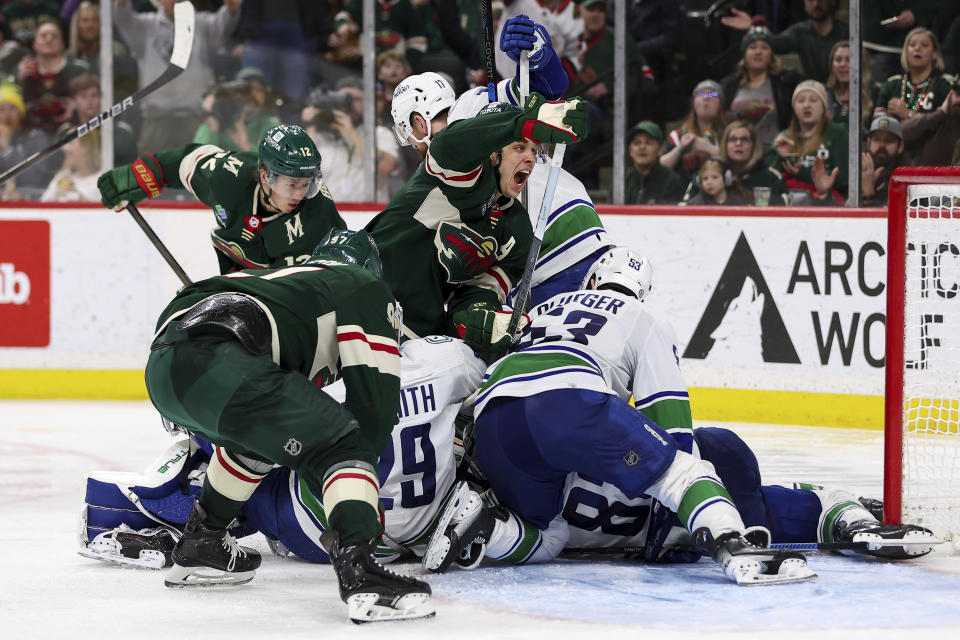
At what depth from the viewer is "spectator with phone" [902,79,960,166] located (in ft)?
19.7

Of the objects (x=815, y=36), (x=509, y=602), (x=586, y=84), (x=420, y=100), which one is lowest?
(x=509, y=602)

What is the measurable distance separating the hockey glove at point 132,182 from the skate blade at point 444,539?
6.60 feet

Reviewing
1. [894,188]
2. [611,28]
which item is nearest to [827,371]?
[611,28]

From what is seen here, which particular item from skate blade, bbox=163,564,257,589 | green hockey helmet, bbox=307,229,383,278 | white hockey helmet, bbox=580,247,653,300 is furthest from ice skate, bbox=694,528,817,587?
skate blade, bbox=163,564,257,589

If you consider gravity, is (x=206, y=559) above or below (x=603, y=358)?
below

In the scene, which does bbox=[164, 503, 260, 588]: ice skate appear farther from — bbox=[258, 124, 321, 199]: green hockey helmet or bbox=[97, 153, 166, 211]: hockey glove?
bbox=[97, 153, 166, 211]: hockey glove

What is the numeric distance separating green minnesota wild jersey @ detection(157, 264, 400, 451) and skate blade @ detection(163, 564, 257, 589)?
56cm

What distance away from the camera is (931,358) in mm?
3789

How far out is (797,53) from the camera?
251 inches

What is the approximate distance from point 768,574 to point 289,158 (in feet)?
6.36

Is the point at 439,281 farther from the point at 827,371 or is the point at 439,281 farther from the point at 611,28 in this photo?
the point at 611,28

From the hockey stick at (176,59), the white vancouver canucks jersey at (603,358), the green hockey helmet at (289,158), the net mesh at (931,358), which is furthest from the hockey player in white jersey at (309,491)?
the hockey stick at (176,59)

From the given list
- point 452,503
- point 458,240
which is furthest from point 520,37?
point 452,503

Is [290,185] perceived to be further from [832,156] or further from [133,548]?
[832,156]
